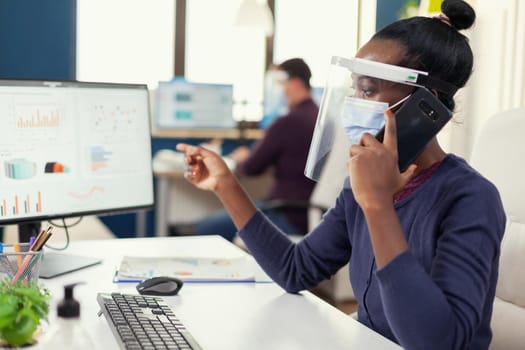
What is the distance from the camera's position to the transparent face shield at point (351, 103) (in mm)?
1220

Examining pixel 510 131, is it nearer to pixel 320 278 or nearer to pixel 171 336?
→ pixel 320 278

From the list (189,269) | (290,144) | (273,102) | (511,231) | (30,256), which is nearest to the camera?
(30,256)

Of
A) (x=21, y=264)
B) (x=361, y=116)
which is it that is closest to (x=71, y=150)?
(x=21, y=264)

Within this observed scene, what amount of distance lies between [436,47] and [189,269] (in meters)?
0.69

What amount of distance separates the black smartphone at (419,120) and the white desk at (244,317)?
0.31 metres

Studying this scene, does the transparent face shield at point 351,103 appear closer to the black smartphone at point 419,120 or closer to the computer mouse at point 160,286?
the black smartphone at point 419,120

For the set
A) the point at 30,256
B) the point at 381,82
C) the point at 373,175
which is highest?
the point at 381,82

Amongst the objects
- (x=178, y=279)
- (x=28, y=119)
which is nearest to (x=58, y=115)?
(x=28, y=119)

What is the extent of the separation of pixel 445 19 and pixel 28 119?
0.87m

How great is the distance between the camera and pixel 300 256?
1483 mm

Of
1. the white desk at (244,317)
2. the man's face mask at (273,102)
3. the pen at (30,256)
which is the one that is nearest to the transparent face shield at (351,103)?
the white desk at (244,317)

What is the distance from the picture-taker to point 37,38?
454 cm

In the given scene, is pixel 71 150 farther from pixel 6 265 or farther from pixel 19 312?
pixel 19 312

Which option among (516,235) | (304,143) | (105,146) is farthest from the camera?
(304,143)
